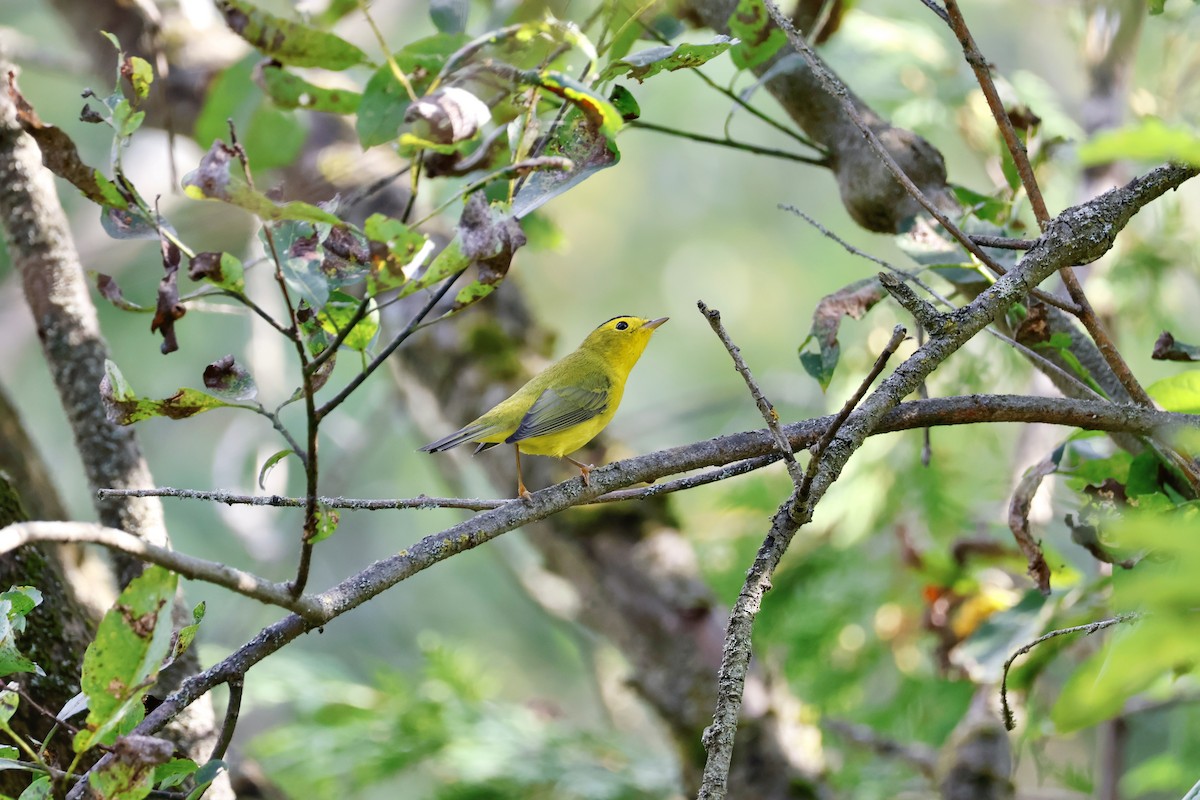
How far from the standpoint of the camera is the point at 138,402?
4.09ft

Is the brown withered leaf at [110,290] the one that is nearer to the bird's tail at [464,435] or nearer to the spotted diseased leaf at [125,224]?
the spotted diseased leaf at [125,224]

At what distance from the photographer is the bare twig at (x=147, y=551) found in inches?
35.4

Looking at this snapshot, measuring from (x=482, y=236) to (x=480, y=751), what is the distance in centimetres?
261

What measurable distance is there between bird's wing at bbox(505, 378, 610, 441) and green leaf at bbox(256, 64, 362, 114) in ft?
2.73

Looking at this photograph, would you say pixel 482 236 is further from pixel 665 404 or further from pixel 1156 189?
pixel 665 404

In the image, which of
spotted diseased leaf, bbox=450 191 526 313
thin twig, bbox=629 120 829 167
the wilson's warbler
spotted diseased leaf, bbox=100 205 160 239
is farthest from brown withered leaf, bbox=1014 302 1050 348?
spotted diseased leaf, bbox=100 205 160 239

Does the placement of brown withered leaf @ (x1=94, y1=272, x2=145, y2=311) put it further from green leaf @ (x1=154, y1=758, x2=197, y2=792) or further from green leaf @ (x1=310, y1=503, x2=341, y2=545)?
green leaf @ (x1=154, y1=758, x2=197, y2=792)

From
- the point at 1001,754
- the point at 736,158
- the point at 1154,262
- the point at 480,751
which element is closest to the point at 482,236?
the point at 1001,754

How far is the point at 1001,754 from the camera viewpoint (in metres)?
2.63

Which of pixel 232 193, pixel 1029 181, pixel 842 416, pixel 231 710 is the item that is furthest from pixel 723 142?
pixel 231 710

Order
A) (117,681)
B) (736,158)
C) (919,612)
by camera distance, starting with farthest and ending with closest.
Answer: (736,158)
(919,612)
(117,681)

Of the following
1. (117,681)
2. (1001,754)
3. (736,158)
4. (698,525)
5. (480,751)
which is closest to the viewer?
(117,681)

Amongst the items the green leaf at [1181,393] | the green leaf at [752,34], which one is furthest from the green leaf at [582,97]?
the green leaf at [1181,393]

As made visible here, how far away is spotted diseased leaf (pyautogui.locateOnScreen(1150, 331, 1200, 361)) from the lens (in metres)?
1.67
